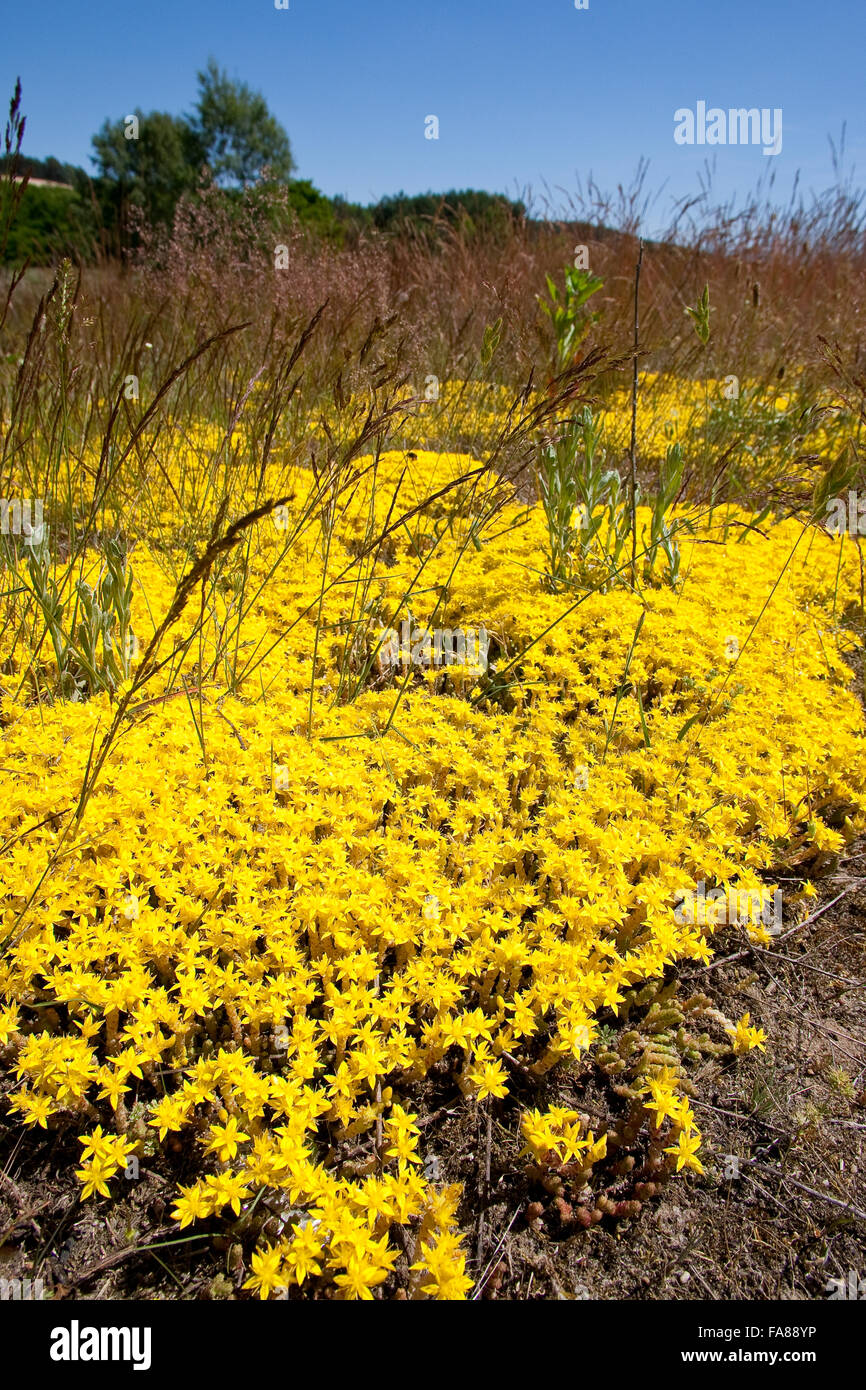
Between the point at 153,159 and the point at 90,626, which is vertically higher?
the point at 153,159

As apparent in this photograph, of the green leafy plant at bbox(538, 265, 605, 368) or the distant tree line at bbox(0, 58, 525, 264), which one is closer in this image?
the green leafy plant at bbox(538, 265, 605, 368)

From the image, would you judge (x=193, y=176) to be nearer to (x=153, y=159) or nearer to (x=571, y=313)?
(x=153, y=159)

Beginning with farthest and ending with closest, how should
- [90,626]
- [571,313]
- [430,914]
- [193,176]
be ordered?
[193,176] → [571,313] → [90,626] → [430,914]

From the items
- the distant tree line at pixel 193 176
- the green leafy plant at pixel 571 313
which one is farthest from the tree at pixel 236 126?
the green leafy plant at pixel 571 313

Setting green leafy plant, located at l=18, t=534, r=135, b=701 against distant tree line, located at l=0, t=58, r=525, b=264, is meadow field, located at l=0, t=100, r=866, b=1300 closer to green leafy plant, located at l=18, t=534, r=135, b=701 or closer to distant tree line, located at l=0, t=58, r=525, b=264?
green leafy plant, located at l=18, t=534, r=135, b=701

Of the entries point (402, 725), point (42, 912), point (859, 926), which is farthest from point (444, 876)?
point (859, 926)

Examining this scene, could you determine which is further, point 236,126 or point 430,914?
point 236,126

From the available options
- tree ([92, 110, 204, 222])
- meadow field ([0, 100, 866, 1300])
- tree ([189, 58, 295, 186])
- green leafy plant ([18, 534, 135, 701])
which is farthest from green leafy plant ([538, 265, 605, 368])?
tree ([189, 58, 295, 186])

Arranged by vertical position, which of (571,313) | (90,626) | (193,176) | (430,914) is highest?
(193,176)

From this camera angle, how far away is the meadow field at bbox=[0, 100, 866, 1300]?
1.45 m

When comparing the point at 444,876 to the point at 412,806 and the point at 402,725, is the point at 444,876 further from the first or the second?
the point at 402,725

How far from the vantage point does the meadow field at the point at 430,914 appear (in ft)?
4.76

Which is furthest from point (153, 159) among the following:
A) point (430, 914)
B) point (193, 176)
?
point (430, 914)

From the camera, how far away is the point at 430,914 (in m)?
1.81
